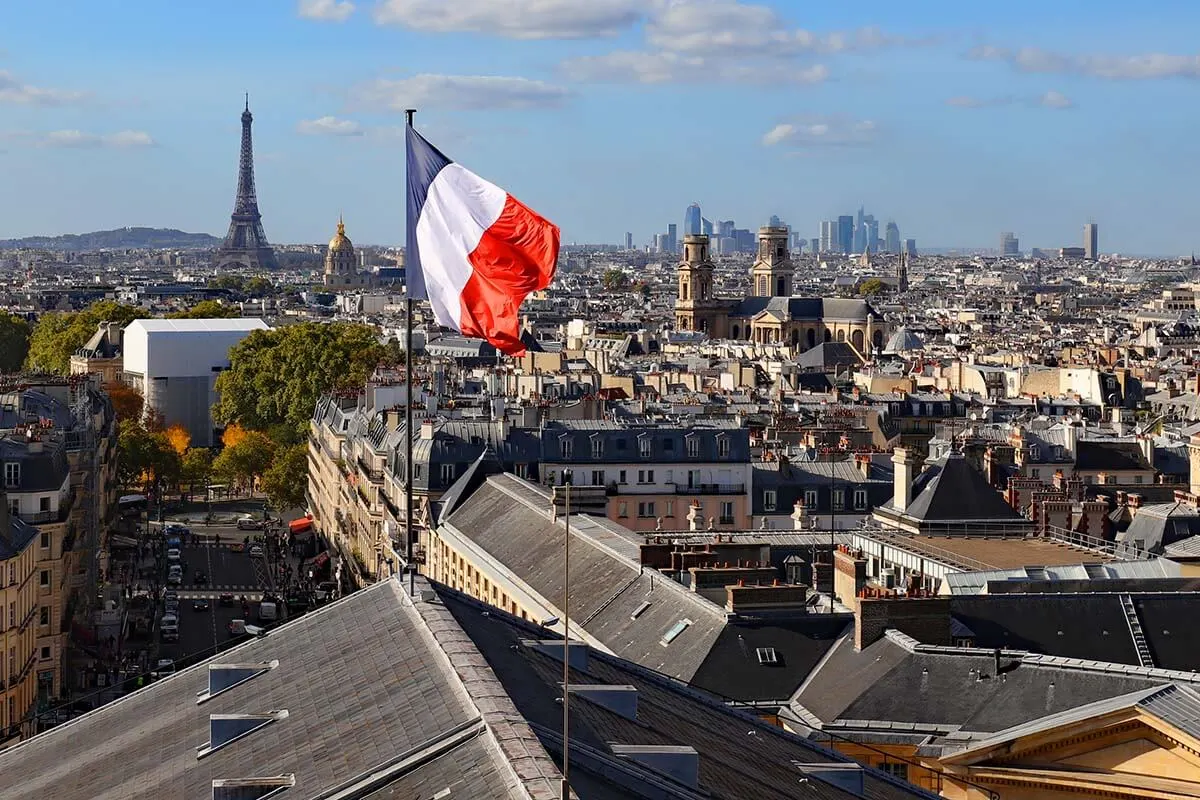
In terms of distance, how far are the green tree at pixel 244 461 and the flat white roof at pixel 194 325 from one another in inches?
1171

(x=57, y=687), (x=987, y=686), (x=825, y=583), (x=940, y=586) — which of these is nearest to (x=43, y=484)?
(x=57, y=687)

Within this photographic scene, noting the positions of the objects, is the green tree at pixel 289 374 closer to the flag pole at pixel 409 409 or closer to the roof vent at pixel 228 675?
the flag pole at pixel 409 409

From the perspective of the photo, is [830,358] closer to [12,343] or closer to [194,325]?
[194,325]

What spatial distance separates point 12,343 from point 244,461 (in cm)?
6959

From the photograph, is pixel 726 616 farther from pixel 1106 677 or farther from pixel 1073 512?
pixel 1073 512

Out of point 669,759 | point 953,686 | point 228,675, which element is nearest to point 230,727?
point 228,675

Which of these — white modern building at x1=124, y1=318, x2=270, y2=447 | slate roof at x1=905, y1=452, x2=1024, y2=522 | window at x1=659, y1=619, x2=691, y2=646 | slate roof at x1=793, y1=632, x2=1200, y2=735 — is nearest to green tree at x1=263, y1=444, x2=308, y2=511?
white modern building at x1=124, y1=318, x2=270, y2=447

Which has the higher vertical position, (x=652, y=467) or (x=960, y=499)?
(x=960, y=499)

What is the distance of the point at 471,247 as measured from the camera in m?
26.3

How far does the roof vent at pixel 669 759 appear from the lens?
20.1 meters

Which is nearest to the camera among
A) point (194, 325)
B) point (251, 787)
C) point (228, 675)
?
point (251, 787)

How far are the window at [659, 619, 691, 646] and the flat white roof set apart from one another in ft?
341

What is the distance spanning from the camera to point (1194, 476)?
61.2 metres

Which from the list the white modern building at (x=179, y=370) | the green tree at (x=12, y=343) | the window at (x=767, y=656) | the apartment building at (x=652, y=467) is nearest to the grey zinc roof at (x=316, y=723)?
the window at (x=767, y=656)
